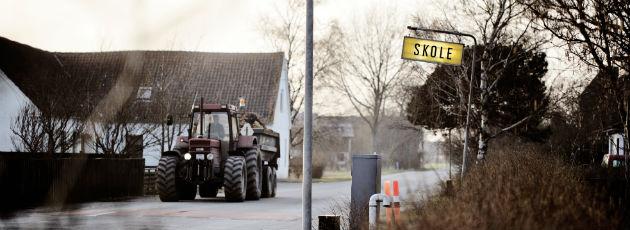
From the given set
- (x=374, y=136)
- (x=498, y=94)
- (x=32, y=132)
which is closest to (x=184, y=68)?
(x=498, y=94)

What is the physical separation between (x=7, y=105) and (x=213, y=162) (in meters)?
21.6

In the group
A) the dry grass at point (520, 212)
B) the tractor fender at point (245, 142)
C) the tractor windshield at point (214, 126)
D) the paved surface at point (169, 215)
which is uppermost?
the tractor windshield at point (214, 126)

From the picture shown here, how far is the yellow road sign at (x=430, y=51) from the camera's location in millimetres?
15070

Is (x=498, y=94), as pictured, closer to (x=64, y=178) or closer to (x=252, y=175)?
(x=252, y=175)

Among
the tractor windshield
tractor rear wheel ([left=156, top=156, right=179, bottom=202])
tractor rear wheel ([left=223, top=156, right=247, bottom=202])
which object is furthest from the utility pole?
the tractor windshield

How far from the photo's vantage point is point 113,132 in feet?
96.9

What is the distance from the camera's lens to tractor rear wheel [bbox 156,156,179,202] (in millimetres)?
23375

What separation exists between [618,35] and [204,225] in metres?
7.69

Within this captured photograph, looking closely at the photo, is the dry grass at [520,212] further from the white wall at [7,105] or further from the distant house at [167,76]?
the white wall at [7,105]

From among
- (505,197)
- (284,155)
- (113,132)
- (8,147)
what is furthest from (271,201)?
(284,155)

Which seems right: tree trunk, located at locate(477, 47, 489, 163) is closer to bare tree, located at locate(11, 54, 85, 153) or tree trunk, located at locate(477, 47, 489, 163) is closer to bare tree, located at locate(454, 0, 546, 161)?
bare tree, located at locate(454, 0, 546, 161)

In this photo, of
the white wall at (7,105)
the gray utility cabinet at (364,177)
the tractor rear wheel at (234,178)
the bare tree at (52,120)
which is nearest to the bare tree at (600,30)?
the gray utility cabinet at (364,177)

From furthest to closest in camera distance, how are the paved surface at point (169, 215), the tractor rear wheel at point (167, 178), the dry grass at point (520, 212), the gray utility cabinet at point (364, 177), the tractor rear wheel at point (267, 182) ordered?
1. the tractor rear wheel at point (267, 182)
2. the tractor rear wheel at point (167, 178)
3. the paved surface at point (169, 215)
4. the gray utility cabinet at point (364, 177)
5. the dry grass at point (520, 212)

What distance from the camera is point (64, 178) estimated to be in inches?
919
